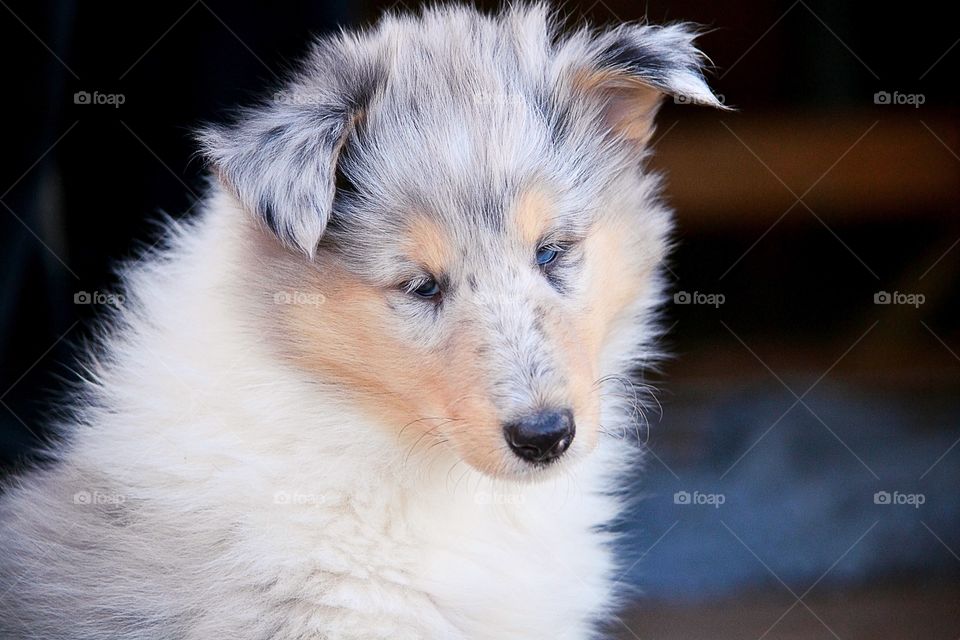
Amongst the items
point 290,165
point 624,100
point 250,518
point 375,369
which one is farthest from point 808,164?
point 250,518

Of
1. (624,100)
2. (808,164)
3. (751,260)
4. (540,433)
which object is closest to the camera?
(540,433)

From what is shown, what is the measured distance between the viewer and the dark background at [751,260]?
156 inches

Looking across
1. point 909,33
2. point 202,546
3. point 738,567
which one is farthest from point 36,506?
point 909,33

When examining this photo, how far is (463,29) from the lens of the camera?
279 cm

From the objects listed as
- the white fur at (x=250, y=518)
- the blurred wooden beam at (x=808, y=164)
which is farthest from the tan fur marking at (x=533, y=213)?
the blurred wooden beam at (x=808, y=164)

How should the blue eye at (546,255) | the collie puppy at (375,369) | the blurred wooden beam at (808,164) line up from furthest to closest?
the blurred wooden beam at (808,164), the blue eye at (546,255), the collie puppy at (375,369)

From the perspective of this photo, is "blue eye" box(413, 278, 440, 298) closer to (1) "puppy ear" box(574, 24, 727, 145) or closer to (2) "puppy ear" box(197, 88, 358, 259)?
(2) "puppy ear" box(197, 88, 358, 259)

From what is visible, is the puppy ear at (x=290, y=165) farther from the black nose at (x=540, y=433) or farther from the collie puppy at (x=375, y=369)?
the black nose at (x=540, y=433)

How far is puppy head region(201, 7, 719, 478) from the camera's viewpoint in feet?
7.80

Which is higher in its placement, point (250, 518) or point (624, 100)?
point (624, 100)

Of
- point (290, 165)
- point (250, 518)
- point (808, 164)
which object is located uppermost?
point (808, 164)

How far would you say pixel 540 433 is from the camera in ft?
7.52

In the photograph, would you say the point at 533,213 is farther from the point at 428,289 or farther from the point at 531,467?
the point at 531,467

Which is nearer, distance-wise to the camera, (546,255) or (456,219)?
(456,219)
